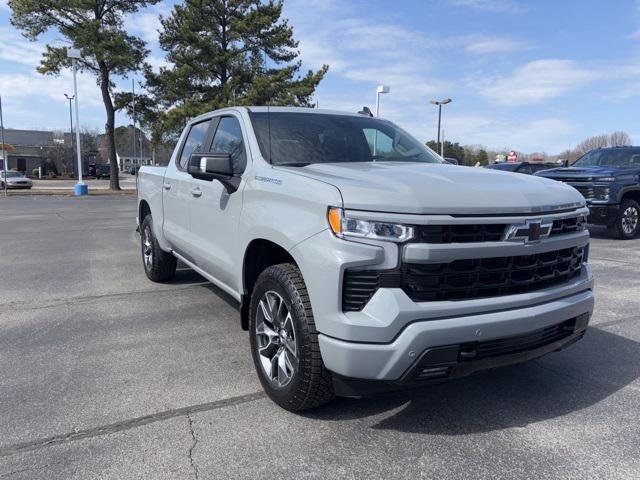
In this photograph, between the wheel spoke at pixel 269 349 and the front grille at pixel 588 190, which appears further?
the front grille at pixel 588 190

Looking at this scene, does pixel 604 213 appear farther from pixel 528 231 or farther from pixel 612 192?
pixel 528 231

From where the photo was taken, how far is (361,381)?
2574mm

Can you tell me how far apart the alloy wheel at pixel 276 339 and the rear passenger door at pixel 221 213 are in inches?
22.5

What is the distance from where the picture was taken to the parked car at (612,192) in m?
10.4

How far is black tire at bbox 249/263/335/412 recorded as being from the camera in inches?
107

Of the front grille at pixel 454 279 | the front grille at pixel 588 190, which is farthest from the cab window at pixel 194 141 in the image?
the front grille at pixel 588 190

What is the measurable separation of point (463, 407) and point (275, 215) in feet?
5.47

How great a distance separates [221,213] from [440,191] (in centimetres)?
190

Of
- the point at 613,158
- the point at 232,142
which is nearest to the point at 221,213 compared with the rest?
the point at 232,142

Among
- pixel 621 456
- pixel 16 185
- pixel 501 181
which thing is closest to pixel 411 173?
pixel 501 181

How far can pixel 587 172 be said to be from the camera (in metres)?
10.8

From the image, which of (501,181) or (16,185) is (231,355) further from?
(16,185)

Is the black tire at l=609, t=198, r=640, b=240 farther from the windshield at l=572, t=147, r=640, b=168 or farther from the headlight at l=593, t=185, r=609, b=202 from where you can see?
the windshield at l=572, t=147, r=640, b=168

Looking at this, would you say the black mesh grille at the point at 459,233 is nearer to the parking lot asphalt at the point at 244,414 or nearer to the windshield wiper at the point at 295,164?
the parking lot asphalt at the point at 244,414
